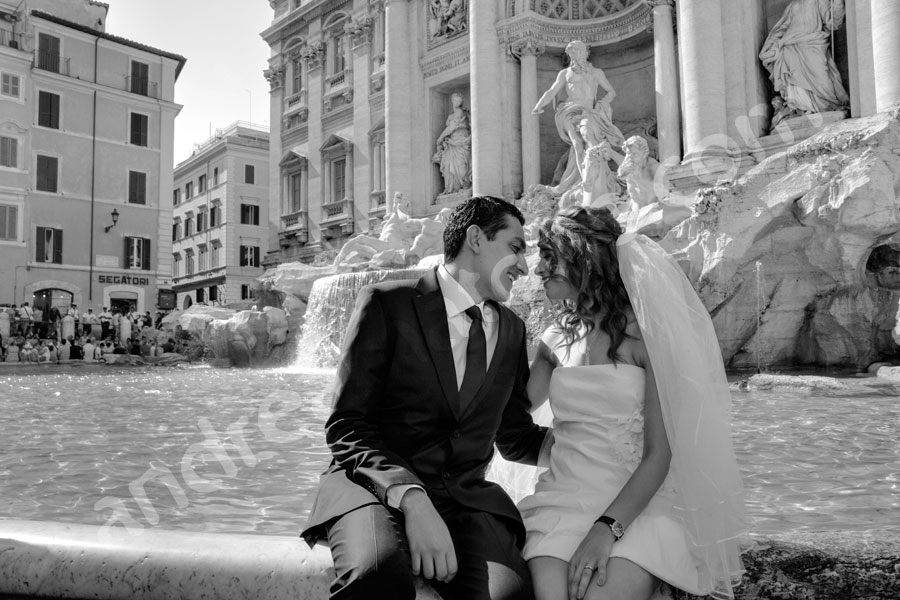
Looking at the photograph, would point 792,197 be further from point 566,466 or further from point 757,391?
point 566,466

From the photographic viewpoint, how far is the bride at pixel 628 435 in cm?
193

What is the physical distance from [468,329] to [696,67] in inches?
543

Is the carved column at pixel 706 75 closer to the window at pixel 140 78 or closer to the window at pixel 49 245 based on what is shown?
the window at pixel 49 245

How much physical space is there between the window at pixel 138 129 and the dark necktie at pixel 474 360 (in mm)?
33605

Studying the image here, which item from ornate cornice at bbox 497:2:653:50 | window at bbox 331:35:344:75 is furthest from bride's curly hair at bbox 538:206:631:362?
window at bbox 331:35:344:75

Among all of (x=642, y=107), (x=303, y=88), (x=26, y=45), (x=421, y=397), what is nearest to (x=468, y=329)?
(x=421, y=397)

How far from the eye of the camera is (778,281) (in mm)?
10344

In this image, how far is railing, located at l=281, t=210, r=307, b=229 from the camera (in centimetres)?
2791

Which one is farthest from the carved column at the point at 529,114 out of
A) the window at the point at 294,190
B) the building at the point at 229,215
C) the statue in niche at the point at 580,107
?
the building at the point at 229,215

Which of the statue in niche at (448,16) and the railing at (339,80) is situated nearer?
the statue in niche at (448,16)

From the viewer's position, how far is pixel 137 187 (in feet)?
104

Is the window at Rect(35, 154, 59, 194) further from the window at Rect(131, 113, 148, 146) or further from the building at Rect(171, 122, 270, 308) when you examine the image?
the building at Rect(171, 122, 270, 308)

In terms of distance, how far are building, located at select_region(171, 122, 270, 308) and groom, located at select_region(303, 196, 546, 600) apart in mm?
41119

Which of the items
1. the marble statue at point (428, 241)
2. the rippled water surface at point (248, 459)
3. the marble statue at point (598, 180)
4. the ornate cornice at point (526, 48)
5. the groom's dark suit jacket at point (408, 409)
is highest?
the ornate cornice at point (526, 48)
